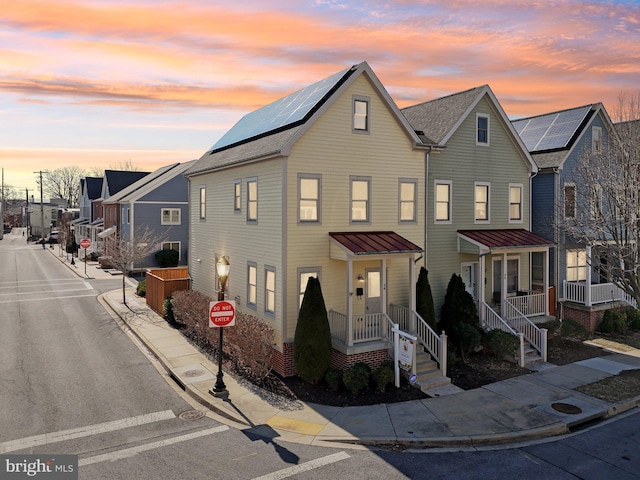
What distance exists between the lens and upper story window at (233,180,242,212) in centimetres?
1954

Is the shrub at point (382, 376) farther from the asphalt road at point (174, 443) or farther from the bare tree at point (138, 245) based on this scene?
the bare tree at point (138, 245)

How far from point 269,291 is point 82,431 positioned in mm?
7496

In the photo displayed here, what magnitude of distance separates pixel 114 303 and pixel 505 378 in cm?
2193

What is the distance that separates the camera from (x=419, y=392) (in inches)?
586

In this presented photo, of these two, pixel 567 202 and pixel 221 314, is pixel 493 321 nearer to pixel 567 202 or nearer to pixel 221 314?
pixel 567 202

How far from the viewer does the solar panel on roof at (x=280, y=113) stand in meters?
17.7

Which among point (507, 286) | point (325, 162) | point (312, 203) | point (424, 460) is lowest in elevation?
point (424, 460)

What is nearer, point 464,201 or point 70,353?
point 70,353

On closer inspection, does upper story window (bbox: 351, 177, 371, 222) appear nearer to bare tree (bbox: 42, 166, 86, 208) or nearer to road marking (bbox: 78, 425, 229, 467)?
road marking (bbox: 78, 425, 229, 467)

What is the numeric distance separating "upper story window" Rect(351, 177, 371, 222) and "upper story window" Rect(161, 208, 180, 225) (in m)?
29.4

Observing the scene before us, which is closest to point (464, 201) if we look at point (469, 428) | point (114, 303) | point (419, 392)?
point (419, 392)

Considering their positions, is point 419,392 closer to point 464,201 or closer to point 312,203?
point 312,203

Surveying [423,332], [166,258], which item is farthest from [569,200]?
[166,258]

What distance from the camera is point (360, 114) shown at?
17641 millimetres
